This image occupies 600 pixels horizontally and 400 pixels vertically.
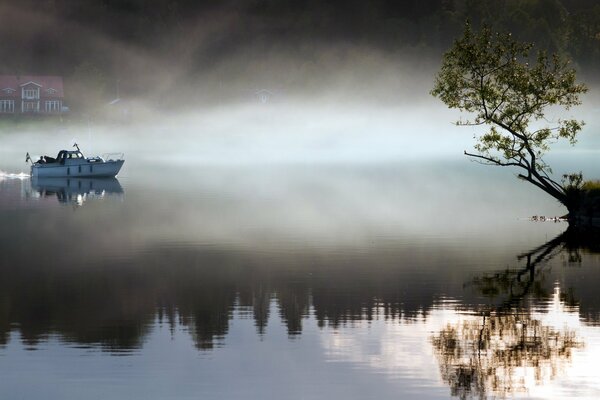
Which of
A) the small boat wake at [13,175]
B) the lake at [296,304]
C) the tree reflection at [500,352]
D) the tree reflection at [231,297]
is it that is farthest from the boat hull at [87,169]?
the tree reflection at [500,352]

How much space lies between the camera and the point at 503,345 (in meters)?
34.7

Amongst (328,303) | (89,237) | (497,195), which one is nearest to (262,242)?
(89,237)

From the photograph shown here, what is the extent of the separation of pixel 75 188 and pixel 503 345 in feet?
279

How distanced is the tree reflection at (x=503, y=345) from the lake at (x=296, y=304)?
7 cm

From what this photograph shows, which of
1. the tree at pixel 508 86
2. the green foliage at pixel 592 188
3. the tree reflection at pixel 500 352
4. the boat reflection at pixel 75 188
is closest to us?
the tree reflection at pixel 500 352

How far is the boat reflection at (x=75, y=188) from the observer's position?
10162 centimetres

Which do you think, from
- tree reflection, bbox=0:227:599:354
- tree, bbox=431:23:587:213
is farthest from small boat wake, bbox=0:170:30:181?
tree reflection, bbox=0:227:599:354

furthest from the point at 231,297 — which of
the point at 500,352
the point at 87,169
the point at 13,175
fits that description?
the point at 13,175

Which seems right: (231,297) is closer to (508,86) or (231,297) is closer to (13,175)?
(508,86)

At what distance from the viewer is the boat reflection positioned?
10162cm

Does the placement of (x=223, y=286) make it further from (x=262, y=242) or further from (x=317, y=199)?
(x=317, y=199)

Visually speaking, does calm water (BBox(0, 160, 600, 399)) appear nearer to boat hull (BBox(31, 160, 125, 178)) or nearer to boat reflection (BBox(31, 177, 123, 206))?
boat reflection (BBox(31, 177, 123, 206))

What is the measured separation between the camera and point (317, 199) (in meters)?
98.3

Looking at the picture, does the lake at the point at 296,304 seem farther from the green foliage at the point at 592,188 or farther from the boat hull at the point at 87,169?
the boat hull at the point at 87,169
